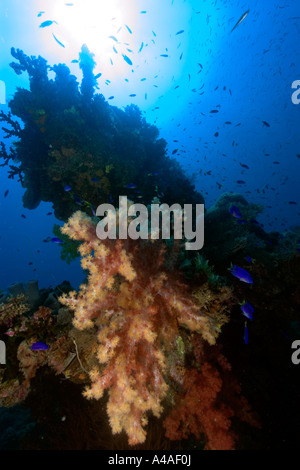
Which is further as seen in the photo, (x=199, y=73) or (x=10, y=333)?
(x=199, y=73)

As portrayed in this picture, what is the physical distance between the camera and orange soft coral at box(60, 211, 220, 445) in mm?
2830

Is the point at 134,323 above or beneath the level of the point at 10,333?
above

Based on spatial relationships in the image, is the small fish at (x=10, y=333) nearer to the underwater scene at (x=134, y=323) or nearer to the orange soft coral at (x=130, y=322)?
the underwater scene at (x=134, y=323)

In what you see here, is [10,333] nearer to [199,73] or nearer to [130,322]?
[130,322]

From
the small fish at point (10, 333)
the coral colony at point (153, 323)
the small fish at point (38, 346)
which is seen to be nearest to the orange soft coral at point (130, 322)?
the coral colony at point (153, 323)

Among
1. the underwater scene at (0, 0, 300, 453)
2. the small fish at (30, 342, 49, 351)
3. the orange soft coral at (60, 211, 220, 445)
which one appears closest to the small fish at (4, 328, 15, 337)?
the underwater scene at (0, 0, 300, 453)

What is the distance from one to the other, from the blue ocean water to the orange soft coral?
360cm

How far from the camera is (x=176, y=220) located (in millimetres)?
3438

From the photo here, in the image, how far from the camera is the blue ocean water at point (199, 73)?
85.4 feet

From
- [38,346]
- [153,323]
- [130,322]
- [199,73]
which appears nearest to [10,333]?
[38,346]

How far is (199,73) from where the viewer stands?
194ft

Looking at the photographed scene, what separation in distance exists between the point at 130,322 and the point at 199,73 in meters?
73.3
